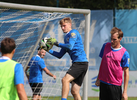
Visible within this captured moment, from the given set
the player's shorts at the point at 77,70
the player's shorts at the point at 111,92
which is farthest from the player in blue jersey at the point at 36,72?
the player's shorts at the point at 111,92

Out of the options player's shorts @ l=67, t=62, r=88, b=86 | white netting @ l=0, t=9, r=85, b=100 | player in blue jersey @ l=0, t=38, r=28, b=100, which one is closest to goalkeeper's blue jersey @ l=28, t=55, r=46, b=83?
white netting @ l=0, t=9, r=85, b=100

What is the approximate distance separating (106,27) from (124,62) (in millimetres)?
4933

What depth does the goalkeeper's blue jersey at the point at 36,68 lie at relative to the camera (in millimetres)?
6785

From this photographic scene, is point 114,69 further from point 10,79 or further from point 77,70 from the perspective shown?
point 10,79

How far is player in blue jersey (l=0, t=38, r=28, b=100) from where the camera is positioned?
9.83 ft

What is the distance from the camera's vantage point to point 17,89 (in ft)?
9.85

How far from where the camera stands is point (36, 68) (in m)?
6.84

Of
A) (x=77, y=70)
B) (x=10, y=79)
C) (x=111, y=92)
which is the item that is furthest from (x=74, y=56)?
(x=10, y=79)

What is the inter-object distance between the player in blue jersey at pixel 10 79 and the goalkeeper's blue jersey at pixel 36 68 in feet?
12.2

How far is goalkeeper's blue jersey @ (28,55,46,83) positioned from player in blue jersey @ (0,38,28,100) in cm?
372

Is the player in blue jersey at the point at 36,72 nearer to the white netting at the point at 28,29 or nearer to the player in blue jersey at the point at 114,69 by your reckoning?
the white netting at the point at 28,29

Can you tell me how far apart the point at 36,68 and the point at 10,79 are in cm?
383

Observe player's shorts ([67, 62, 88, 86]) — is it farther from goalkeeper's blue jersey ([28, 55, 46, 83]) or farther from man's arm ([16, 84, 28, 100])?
goalkeeper's blue jersey ([28, 55, 46, 83])

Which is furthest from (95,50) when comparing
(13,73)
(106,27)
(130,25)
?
(13,73)
